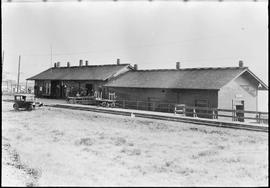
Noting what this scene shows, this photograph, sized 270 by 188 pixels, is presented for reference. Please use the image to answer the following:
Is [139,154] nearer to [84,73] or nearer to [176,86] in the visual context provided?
[176,86]

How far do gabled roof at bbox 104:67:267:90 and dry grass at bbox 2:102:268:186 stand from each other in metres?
6.87

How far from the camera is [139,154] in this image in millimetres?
10133

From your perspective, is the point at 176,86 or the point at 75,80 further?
the point at 75,80

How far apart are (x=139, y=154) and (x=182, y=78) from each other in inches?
611

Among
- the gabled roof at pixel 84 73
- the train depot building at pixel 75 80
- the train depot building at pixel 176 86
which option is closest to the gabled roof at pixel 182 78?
the train depot building at pixel 176 86

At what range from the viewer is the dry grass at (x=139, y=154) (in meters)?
7.77

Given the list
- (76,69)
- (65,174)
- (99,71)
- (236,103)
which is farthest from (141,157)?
(76,69)

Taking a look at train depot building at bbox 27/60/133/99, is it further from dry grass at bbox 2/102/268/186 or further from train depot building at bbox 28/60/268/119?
dry grass at bbox 2/102/268/186

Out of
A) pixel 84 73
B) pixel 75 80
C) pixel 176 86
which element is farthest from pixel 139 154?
pixel 84 73

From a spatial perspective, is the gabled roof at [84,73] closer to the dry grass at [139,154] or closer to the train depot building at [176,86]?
the train depot building at [176,86]

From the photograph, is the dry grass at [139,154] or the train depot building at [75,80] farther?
the train depot building at [75,80]

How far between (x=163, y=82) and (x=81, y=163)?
16.5 m

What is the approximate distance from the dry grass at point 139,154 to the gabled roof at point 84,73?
1539 centimetres

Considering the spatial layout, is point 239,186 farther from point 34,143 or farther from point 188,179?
point 34,143
